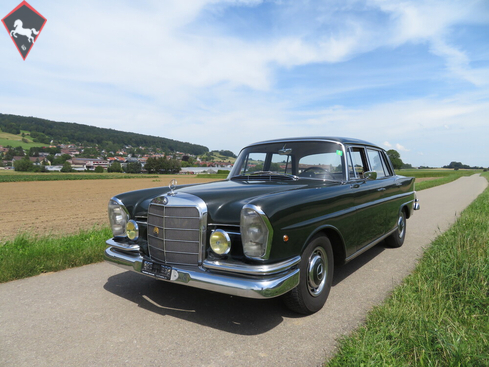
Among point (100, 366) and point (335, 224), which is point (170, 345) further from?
point (335, 224)

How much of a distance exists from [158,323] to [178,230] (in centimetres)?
79

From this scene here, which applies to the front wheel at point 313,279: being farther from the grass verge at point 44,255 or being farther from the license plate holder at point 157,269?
the grass verge at point 44,255

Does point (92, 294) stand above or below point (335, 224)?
below

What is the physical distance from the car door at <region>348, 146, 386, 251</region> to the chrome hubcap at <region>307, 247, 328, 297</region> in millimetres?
626

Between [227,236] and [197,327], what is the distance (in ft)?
2.65

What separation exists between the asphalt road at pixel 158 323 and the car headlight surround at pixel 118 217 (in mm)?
645

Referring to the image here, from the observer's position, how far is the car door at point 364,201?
3714 millimetres

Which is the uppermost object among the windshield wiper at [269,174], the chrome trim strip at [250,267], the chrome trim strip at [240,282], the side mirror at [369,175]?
the side mirror at [369,175]

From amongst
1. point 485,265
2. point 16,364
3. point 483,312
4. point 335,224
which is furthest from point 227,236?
point 485,265

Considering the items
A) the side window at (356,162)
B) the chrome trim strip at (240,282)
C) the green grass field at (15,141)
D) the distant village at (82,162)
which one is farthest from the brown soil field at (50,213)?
the green grass field at (15,141)

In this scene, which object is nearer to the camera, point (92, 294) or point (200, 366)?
point (200, 366)

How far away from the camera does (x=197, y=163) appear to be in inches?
3733

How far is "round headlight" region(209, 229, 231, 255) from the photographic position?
Result: 8.48 ft

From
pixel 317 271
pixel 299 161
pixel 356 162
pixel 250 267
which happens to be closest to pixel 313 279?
pixel 317 271
